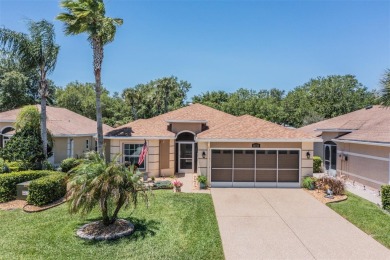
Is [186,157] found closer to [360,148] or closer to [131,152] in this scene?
[131,152]

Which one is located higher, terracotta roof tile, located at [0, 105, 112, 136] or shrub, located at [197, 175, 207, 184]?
terracotta roof tile, located at [0, 105, 112, 136]

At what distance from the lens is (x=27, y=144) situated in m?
16.4

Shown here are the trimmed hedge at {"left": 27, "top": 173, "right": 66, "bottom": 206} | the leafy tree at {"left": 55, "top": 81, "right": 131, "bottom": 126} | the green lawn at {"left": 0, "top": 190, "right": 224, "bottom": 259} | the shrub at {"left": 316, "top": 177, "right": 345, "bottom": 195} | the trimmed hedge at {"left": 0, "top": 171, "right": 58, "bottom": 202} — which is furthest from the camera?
the leafy tree at {"left": 55, "top": 81, "right": 131, "bottom": 126}

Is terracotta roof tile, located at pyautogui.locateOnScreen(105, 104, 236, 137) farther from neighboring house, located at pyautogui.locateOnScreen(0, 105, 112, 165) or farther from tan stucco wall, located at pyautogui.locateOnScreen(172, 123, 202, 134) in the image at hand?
neighboring house, located at pyautogui.locateOnScreen(0, 105, 112, 165)

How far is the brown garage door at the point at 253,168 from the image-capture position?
17.1m

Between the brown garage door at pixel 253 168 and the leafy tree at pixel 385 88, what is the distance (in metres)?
5.83

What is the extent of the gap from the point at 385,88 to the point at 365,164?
6.53 meters

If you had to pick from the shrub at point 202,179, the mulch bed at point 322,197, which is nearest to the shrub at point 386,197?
the mulch bed at point 322,197

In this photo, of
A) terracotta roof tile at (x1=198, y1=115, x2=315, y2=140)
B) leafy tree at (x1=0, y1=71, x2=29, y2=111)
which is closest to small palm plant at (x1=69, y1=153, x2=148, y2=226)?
terracotta roof tile at (x1=198, y1=115, x2=315, y2=140)

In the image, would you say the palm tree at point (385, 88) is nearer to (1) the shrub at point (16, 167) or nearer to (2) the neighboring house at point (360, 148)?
(2) the neighboring house at point (360, 148)

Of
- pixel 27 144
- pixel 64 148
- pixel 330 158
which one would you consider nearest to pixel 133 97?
pixel 64 148

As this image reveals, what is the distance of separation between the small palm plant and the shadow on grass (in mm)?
1052

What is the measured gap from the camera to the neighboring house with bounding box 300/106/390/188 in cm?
1563

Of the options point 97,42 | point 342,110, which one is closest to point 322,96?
point 342,110
